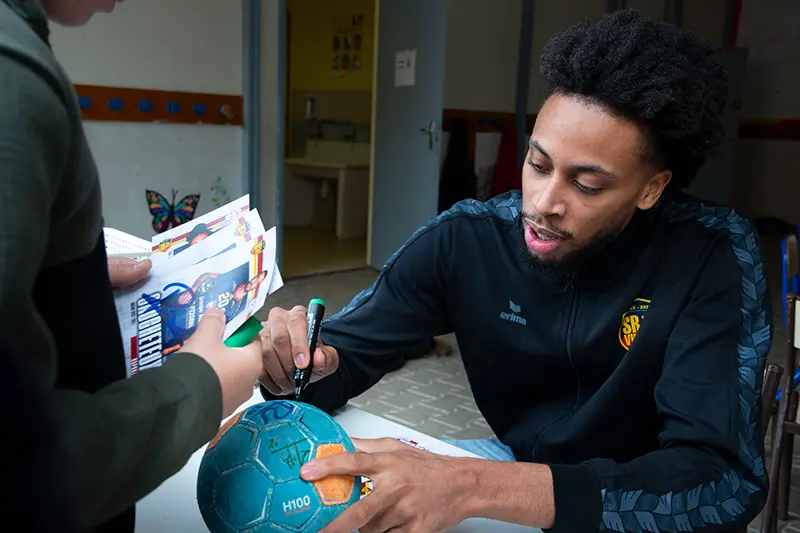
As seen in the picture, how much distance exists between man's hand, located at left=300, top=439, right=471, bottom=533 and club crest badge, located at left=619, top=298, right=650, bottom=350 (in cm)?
48

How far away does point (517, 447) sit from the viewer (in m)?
1.39

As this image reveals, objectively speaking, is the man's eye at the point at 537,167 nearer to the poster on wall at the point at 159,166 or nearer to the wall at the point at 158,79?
the poster on wall at the point at 159,166

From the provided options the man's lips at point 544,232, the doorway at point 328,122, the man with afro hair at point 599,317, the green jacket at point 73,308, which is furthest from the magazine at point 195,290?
the doorway at point 328,122

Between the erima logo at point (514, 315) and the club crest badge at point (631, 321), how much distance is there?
0.61 ft

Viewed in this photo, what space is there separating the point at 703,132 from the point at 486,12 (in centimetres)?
517

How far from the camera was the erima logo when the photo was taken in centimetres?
136

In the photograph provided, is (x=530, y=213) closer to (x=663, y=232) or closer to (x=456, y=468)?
(x=663, y=232)

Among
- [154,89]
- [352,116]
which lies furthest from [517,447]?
[352,116]

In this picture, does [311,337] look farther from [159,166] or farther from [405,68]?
[405,68]

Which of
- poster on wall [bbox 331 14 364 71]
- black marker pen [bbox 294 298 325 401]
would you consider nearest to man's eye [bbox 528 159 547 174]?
black marker pen [bbox 294 298 325 401]

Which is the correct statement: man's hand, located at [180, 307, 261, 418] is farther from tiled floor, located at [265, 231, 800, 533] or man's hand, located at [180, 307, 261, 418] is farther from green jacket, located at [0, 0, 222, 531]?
tiled floor, located at [265, 231, 800, 533]

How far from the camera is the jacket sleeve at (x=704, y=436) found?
3.17ft

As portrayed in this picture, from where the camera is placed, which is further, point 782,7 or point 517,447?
point 782,7

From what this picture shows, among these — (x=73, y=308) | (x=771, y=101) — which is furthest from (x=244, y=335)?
(x=771, y=101)
